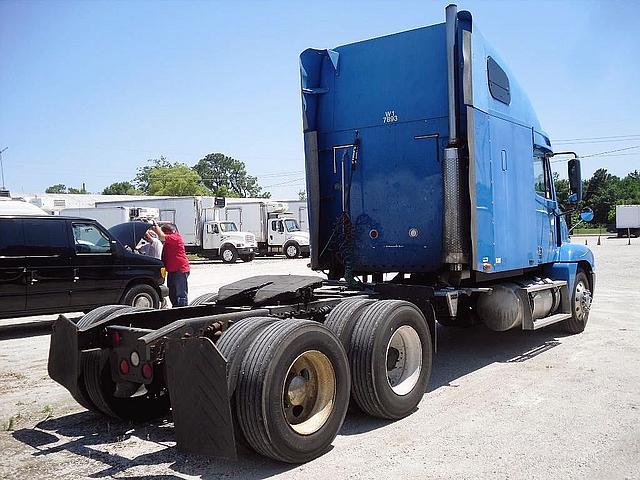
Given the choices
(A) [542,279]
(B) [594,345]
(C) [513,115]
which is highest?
(C) [513,115]

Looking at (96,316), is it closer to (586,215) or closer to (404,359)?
(404,359)

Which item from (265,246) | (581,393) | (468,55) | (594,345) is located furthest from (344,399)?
(265,246)

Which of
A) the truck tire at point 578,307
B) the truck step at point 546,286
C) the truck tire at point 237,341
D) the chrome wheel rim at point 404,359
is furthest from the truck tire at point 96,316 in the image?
the truck tire at point 578,307

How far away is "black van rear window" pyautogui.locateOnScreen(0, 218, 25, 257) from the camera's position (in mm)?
9898

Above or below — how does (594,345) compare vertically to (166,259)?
below

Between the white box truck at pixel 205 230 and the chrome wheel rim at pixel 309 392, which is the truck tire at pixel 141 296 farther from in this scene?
the white box truck at pixel 205 230

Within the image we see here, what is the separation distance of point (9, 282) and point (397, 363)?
6.84 m

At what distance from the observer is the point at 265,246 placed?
1415 inches

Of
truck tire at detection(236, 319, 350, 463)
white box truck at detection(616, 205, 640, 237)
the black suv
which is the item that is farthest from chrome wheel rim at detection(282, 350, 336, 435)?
white box truck at detection(616, 205, 640, 237)

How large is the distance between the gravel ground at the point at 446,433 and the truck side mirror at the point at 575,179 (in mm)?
2801

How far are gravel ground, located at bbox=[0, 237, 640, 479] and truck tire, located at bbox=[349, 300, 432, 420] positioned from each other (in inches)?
7.4

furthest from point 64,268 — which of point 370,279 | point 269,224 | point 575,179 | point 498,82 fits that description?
point 269,224

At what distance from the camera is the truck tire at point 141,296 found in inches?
453

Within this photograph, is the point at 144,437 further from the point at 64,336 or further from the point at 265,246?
the point at 265,246
